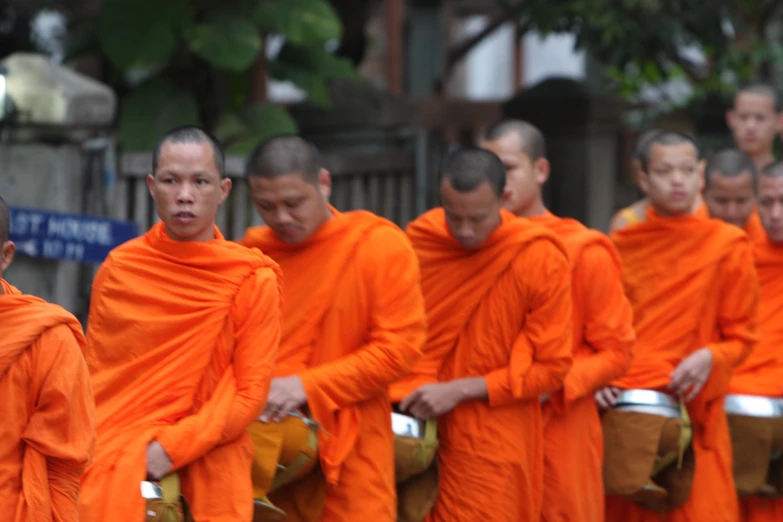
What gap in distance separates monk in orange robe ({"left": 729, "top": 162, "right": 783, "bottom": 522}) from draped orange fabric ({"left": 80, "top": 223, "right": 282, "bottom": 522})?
9.51ft

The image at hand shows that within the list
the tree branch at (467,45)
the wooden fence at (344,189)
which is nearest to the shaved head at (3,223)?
the wooden fence at (344,189)

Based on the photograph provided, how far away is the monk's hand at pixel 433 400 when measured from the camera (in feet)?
17.6

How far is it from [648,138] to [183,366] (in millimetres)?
2866

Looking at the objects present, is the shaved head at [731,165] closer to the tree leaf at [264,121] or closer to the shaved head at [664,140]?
the shaved head at [664,140]

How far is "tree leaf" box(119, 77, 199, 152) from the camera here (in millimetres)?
8320

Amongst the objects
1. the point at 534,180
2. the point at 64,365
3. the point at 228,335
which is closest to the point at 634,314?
the point at 534,180

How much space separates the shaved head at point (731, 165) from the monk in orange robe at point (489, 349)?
169cm

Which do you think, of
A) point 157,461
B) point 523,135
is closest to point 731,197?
point 523,135

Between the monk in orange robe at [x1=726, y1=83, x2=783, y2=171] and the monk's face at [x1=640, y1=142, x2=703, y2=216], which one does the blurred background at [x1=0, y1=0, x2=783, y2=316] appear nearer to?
the monk in orange robe at [x1=726, y1=83, x2=783, y2=171]

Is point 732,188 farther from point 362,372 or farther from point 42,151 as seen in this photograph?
point 42,151

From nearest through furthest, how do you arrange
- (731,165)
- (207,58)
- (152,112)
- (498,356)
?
1. (498,356)
2. (731,165)
3. (207,58)
4. (152,112)

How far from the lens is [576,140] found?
10.1m

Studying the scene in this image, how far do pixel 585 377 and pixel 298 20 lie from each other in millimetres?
3599

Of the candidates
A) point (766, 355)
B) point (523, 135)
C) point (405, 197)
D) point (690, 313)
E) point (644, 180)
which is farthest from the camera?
point (405, 197)
